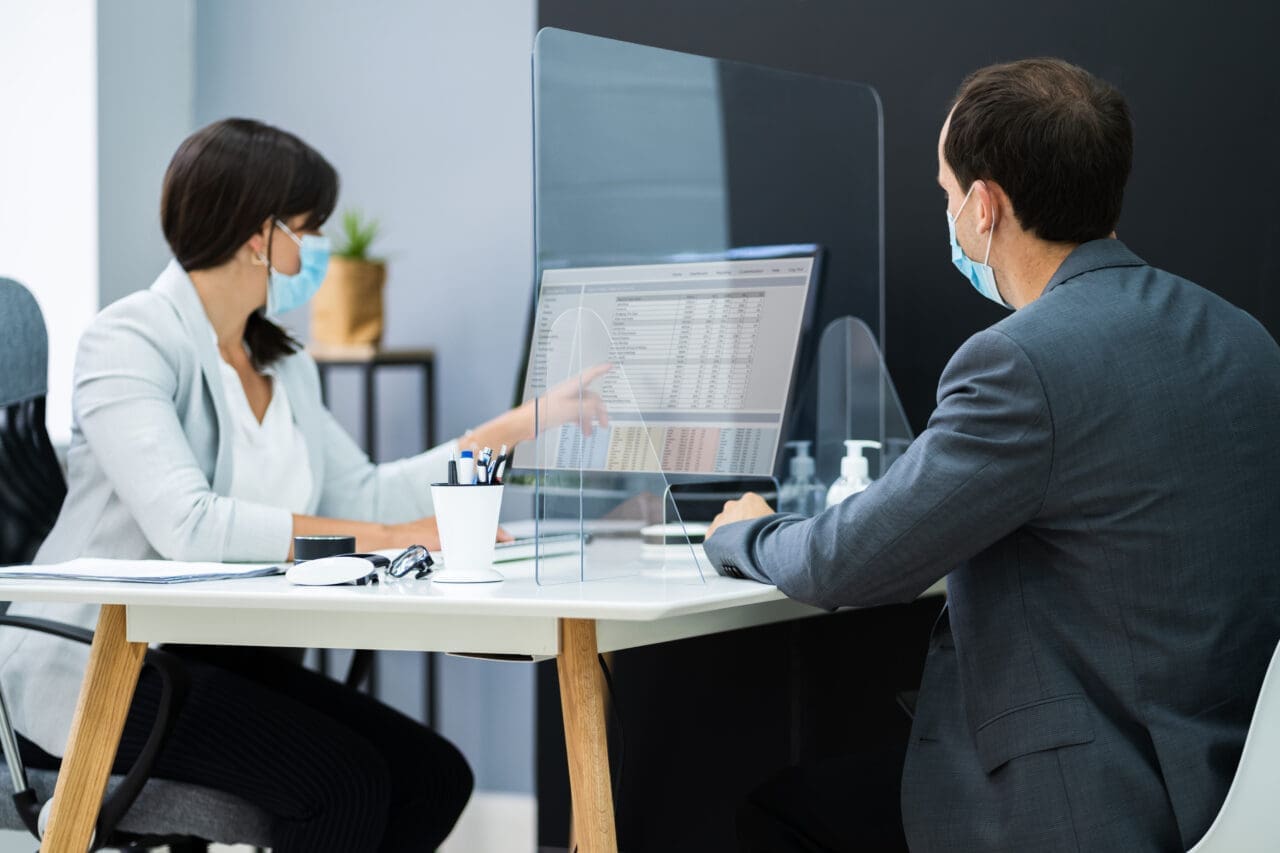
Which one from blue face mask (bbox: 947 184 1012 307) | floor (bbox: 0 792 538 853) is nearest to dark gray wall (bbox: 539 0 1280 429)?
blue face mask (bbox: 947 184 1012 307)

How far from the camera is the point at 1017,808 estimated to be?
123 cm

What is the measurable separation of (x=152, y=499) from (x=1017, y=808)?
118cm

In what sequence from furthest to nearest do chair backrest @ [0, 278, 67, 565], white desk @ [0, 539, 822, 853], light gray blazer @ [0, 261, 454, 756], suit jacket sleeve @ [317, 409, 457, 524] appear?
suit jacket sleeve @ [317, 409, 457, 524] → chair backrest @ [0, 278, 67, 565] → light gray blazer @ [0, 261, 454, 756] → white desk @ [0, 539, 822, 853]

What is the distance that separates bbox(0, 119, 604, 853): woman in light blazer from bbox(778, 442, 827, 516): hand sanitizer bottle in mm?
446

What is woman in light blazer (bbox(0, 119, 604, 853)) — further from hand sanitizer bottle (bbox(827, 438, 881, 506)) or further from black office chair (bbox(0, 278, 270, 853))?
hand sanitizer bottle (bbox(827, 438, 881, 506))

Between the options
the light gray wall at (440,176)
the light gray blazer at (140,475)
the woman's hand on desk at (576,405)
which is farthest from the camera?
the light gray wall at (440,176)

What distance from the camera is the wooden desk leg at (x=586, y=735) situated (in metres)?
1.33

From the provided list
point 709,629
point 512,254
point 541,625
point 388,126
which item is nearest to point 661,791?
point 709,629

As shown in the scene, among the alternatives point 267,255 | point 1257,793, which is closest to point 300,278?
point 267,255

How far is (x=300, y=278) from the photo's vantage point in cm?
217

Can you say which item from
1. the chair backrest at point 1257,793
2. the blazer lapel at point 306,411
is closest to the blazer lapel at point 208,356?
the blazer lapel at point 306,411

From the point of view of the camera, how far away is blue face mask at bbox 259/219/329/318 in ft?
7.01

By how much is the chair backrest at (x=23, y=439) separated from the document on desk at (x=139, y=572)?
1.09 feet

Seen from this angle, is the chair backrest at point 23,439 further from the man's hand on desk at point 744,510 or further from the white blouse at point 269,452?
the man's hand on desk at point 744,510
